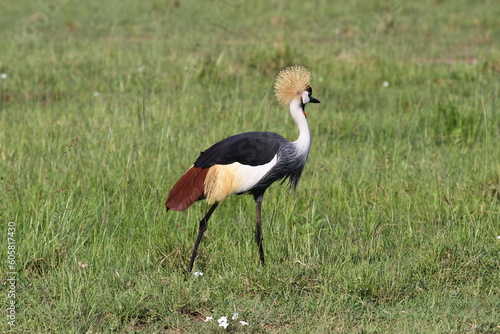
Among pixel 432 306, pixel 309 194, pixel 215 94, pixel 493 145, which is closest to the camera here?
pixel 432 306

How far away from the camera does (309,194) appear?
4.44 m

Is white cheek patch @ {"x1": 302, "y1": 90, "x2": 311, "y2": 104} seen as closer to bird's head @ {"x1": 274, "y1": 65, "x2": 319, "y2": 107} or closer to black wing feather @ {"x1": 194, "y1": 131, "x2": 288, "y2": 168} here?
bird's head @ {"x1": 274, "y1": 65, "x2": 319, "y2": 107}

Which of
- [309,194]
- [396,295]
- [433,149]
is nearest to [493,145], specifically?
[433,149]

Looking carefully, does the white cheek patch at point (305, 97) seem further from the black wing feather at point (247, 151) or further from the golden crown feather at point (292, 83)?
the black wing feather at point (247, 151)

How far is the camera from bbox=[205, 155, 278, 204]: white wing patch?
3439mm

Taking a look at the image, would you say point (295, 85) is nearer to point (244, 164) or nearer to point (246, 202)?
point (244, 164)

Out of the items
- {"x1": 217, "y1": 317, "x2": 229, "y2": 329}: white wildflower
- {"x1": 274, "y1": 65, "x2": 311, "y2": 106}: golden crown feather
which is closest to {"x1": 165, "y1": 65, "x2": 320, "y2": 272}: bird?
{"x1": 274, "y1": 65, "x2": 311, "y2": 106}: golden crown feather

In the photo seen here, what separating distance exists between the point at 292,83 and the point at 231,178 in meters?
0.62

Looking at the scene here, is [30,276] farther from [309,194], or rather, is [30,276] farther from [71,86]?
[71,86]

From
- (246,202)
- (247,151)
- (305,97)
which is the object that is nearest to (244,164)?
(247,151)

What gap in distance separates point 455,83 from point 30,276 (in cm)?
573

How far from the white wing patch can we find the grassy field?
406 millimetres

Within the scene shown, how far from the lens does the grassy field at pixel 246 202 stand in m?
3.22

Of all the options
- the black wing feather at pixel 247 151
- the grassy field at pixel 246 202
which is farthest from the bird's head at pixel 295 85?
the grassy field at pixel 246 202
